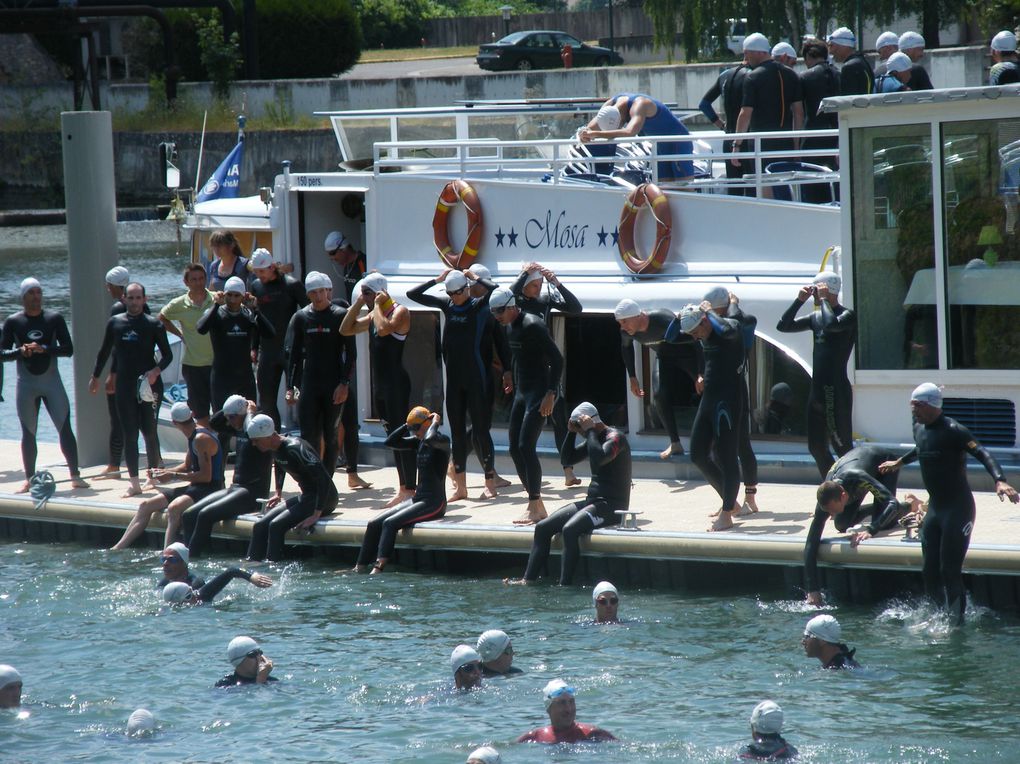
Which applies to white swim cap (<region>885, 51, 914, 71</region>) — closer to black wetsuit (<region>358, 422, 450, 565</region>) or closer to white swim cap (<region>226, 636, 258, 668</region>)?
black wetsuit (<region>358, 422, 450, 565</region>)

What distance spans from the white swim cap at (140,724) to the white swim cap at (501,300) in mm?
4515

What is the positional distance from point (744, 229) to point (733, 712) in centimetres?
531

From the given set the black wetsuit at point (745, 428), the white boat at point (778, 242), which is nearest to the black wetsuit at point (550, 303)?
the white boat at point (778, 242)

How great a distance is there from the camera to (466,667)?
29.8 ft

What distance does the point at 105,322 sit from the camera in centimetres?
1454

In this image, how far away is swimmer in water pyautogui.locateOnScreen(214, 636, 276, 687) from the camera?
9344 millimetres

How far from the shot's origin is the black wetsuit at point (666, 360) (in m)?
12.2

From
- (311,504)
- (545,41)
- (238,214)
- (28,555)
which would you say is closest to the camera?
(311,504)

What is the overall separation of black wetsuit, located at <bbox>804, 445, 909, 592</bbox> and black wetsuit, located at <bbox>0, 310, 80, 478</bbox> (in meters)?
7.28

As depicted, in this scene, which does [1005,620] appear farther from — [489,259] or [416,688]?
[489,259]

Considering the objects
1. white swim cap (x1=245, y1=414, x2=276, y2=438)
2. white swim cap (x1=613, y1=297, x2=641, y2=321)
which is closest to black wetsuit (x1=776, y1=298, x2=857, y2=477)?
white swim cap (x1=613, y1=297, x2=641, y2=321)

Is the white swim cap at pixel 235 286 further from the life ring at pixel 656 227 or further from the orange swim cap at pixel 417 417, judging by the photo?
the life ring at pixel 656 227

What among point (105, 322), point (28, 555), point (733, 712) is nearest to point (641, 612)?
point (733, 712)

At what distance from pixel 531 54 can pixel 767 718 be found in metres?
39.4
